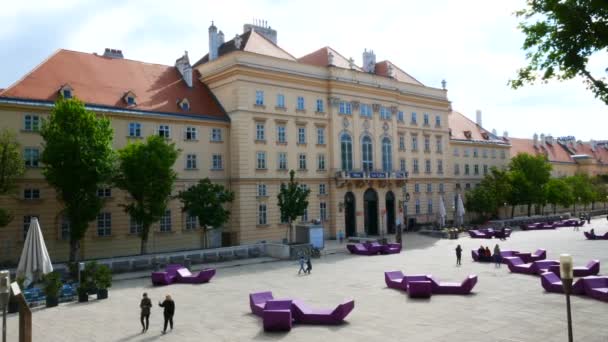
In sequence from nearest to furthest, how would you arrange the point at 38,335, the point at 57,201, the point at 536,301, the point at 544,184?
the point at 38,335 → the point at 536,301 → the point at 57,201 → the point at 544,184

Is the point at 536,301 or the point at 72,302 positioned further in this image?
the point at 72,302

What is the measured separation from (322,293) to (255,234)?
70.0 ft

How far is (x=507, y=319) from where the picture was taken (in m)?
Answer: 17.2

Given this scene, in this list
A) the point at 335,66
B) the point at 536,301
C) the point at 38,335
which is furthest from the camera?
the point at 335,66

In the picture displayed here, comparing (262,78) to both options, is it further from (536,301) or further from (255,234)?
(536,301)

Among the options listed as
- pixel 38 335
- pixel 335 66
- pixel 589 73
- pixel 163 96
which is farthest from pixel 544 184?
pixel 38 335

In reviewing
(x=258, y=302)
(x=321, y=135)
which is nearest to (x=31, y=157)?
(x=258, y=302)

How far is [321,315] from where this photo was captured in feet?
57.3

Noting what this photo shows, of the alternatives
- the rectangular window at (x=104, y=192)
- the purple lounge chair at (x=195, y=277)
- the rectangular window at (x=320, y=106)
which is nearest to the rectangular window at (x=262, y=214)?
the rectangular window at (x=320, y=106)

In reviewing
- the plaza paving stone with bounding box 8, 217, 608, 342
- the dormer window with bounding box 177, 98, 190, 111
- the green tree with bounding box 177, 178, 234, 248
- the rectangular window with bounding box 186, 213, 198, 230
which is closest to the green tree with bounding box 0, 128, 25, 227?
the plaza paving stone with bounding box 8, 217, 608, 342

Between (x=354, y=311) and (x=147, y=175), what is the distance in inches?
754

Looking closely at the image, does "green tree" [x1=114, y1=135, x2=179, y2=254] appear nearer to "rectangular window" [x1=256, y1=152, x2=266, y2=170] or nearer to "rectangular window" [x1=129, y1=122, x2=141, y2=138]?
"rectangular window" [x1=129, y1=122, x2=141, y2=138]

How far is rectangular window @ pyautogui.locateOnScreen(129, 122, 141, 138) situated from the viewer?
1550 inches

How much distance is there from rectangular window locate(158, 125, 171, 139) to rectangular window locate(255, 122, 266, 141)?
770cm
